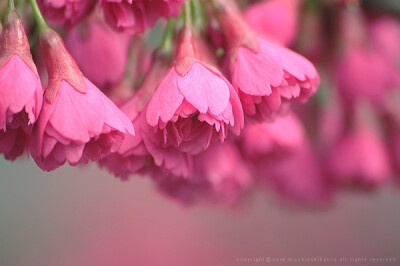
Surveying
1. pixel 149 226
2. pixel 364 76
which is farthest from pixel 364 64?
pixel 149 226

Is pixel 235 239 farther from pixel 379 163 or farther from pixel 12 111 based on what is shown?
pixel 12 111

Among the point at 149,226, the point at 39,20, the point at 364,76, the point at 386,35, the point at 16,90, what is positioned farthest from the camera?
the point at 149,226

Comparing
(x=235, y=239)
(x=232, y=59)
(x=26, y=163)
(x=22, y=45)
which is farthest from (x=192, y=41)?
(x=235, y=239)

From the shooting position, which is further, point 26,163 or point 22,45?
point 26,163

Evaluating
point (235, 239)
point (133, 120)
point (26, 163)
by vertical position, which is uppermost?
point (133, 120)

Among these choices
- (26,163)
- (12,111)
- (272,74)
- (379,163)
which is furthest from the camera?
(26,163)

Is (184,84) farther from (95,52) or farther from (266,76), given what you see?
(95,52)

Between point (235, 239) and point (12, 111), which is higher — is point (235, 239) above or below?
below

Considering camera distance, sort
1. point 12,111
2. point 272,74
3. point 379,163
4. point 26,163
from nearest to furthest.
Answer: point 12,111, point 272,74, point 379,163, point 26,163

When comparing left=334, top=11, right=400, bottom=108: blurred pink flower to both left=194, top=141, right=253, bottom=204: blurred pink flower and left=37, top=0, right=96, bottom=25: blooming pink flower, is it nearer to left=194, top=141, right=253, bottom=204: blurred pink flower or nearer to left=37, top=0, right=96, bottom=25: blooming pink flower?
left=194, top=141, right=253, bottom=204: blurred pink flower
